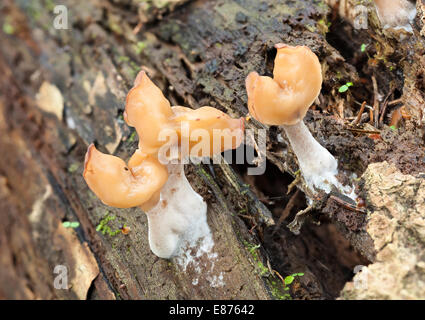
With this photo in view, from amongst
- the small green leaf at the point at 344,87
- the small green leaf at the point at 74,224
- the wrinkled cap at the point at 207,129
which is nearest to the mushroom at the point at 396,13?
the small green leaf at the point at 344,87

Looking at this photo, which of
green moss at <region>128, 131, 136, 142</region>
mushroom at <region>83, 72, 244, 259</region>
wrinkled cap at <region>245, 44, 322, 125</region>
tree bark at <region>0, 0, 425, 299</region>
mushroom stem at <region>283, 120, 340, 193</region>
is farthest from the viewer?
green moss at <region>128, 131, 136, 142</region>

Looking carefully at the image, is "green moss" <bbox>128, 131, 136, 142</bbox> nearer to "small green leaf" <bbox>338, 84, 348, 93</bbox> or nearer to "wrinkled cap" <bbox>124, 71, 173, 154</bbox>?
"wrinkled cap" <bbox>124, 71, 173, 154</bbox>

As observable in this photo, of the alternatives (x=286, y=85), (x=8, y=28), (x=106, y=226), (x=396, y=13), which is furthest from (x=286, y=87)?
(x=8, y=28)

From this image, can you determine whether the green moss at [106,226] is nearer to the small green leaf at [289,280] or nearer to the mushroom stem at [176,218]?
the mushroom stem at [176,218]

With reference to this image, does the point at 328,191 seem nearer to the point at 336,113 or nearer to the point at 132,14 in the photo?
the point at 336,113

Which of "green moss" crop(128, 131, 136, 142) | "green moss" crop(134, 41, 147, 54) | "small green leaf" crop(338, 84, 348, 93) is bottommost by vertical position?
"green moss" crop(128, 131, 136, 142)

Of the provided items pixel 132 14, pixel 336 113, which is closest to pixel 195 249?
pixel 336 113

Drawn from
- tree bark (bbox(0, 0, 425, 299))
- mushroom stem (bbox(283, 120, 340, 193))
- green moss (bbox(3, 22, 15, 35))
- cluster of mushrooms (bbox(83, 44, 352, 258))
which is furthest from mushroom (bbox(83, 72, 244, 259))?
green moss (bbox(3, 22, 15, 35))
